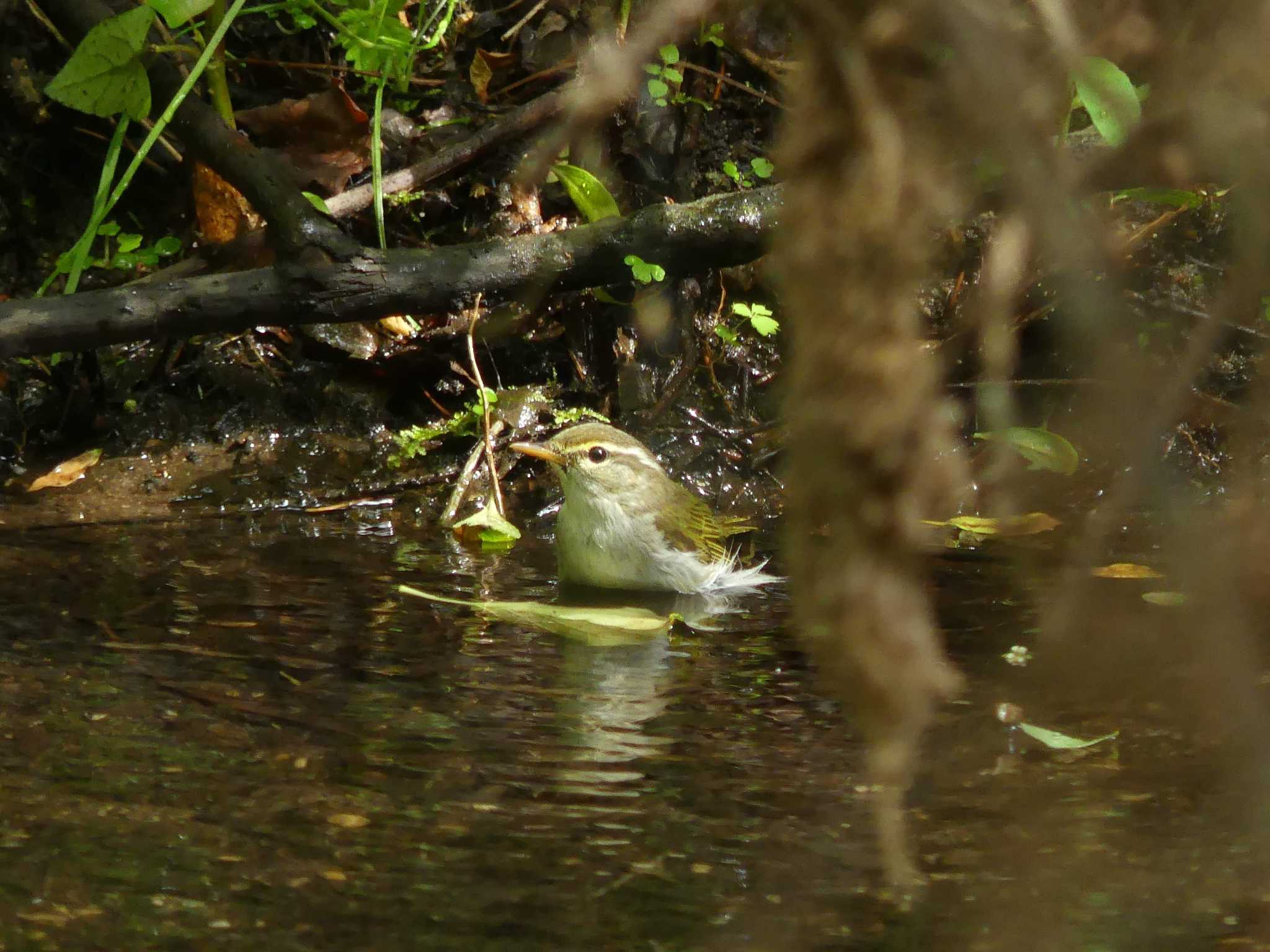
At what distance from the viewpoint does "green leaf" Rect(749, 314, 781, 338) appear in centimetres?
678

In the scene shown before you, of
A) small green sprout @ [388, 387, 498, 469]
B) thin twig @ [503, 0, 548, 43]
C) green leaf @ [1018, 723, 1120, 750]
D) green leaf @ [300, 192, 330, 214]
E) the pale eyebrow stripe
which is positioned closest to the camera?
green leaf @ [1018, 723, 1120, 750]

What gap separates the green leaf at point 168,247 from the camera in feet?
22.0

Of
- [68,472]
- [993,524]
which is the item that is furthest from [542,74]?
[993,524]

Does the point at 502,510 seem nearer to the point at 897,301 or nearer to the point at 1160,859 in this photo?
the point at 1160,859

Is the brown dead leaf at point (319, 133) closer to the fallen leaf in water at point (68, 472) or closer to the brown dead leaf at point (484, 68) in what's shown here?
the brown dead leaf at point (484, 68)

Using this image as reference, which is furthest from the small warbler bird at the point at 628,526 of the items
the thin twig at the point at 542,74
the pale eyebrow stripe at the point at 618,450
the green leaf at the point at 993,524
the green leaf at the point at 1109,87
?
the green leaf at the point at 1109,87

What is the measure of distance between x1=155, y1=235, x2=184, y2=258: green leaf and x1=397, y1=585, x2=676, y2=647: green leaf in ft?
8.85

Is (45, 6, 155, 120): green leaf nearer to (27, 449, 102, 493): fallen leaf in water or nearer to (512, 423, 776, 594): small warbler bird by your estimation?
(27, 449, 102, 493): fallen leaf in water

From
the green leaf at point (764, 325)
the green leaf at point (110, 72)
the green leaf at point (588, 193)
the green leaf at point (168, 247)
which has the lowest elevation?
the green leaf at point (764, 325)

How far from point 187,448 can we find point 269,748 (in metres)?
3.65

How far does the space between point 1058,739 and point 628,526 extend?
261cm

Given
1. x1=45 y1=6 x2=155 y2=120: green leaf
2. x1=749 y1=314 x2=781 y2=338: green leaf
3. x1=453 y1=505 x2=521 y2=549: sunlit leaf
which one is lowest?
x1=453 y1=505 x2=521 y2=549: sunlit leaf

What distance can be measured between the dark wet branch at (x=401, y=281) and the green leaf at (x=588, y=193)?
0.47 meters

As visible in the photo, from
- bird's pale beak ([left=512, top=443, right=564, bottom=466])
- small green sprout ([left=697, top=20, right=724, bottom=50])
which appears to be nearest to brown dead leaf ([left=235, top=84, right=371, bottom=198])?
small green sprout ([left=697, top=20, right=724, bottom=50])
